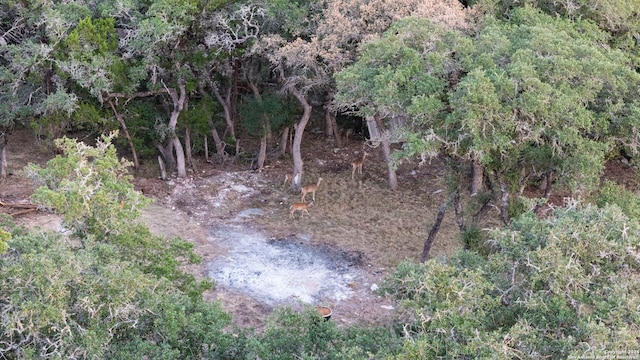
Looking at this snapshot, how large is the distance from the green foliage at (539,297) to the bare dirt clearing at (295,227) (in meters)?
5.20

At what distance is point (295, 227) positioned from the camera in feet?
55.5

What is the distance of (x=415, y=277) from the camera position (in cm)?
809

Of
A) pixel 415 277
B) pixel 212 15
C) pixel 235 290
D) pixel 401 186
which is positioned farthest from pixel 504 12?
pixel 415 277

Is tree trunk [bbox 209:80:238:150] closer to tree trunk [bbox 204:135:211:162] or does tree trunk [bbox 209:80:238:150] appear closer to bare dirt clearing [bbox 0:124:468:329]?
tree trunk [bbox 204:135:211:162]

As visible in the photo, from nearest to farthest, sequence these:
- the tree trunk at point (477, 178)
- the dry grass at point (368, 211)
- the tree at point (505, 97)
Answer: the tree at point (505, 97) → the tree trunk at point (477, 178) → the dry grass at point (368, 211)

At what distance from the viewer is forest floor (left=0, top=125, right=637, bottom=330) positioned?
547 inches

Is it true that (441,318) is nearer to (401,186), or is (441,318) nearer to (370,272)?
(370,272)

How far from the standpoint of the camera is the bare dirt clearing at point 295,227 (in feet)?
45.6

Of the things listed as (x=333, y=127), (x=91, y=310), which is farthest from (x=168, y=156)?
(x=91, y=310)

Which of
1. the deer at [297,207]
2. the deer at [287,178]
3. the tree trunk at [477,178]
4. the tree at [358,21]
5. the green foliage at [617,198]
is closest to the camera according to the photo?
the green foliage at [617,198]

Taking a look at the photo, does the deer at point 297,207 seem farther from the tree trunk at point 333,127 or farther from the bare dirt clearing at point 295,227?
the tree trunk at point 333,127

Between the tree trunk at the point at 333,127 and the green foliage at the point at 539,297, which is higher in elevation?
the green foliage at the point at 539,297

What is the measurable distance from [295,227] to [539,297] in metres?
9.89

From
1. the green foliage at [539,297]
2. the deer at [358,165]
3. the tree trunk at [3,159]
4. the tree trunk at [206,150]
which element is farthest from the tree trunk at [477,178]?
the tree trunk at [3,159]
